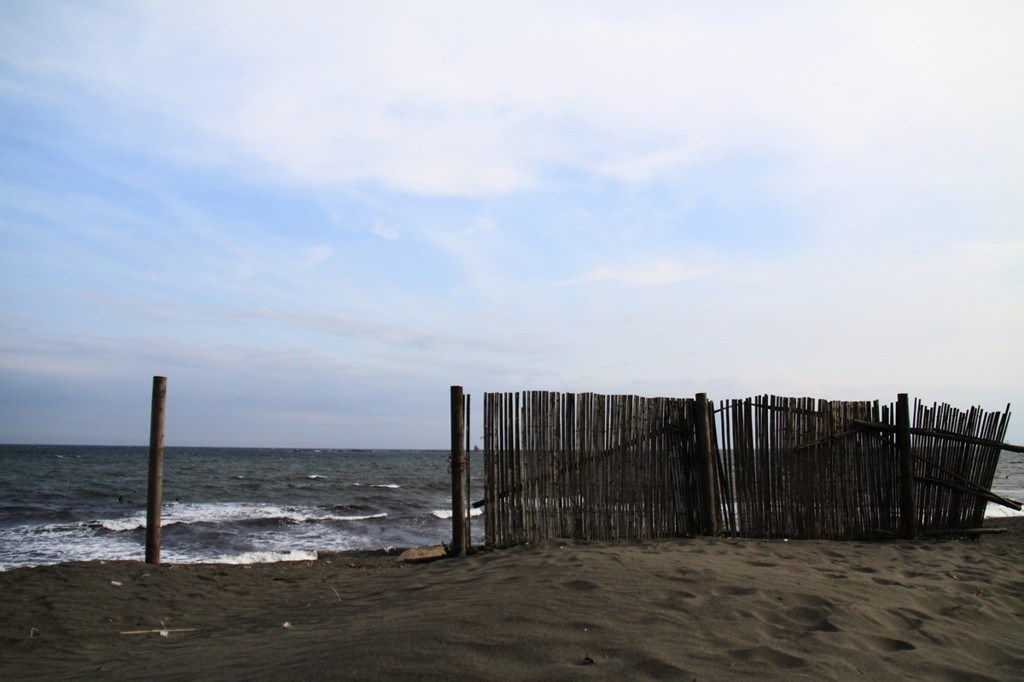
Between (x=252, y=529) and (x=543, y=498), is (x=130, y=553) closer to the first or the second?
(x=252, y=529)

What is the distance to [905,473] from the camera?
8031 mm

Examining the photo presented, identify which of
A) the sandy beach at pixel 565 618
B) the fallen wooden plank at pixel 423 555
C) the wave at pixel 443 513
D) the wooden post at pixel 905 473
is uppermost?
the wooden post at pixel 905 473

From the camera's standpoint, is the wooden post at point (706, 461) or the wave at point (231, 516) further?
the wave at point (231, 516)

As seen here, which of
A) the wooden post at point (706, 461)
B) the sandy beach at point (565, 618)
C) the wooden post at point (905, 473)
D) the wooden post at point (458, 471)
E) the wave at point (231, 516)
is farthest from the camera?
the wave at point (231, 516)

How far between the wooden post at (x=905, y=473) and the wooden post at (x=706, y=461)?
2.16 meters

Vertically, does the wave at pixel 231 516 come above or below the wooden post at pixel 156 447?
below

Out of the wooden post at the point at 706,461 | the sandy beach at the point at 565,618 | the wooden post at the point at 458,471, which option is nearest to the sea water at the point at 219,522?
the wooden post at the point at 458,471

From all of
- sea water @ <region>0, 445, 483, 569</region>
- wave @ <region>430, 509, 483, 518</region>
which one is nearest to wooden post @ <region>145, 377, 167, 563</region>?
sea water @ <region>0, 445, 483, 569</region>

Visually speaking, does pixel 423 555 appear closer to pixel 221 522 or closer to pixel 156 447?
pixel 156 447

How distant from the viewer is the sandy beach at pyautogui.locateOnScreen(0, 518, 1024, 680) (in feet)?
11.1

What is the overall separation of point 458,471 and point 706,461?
8.54ft

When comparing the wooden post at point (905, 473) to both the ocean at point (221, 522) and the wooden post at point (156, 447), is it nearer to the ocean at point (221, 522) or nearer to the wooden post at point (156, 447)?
the ocean at point (221, 522)

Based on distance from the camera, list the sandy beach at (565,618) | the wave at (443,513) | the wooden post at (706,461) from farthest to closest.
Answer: the wave at (443,513) < the wooden post at (706,461) < the sandy beach at (565,618)

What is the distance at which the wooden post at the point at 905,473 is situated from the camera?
802 cm
